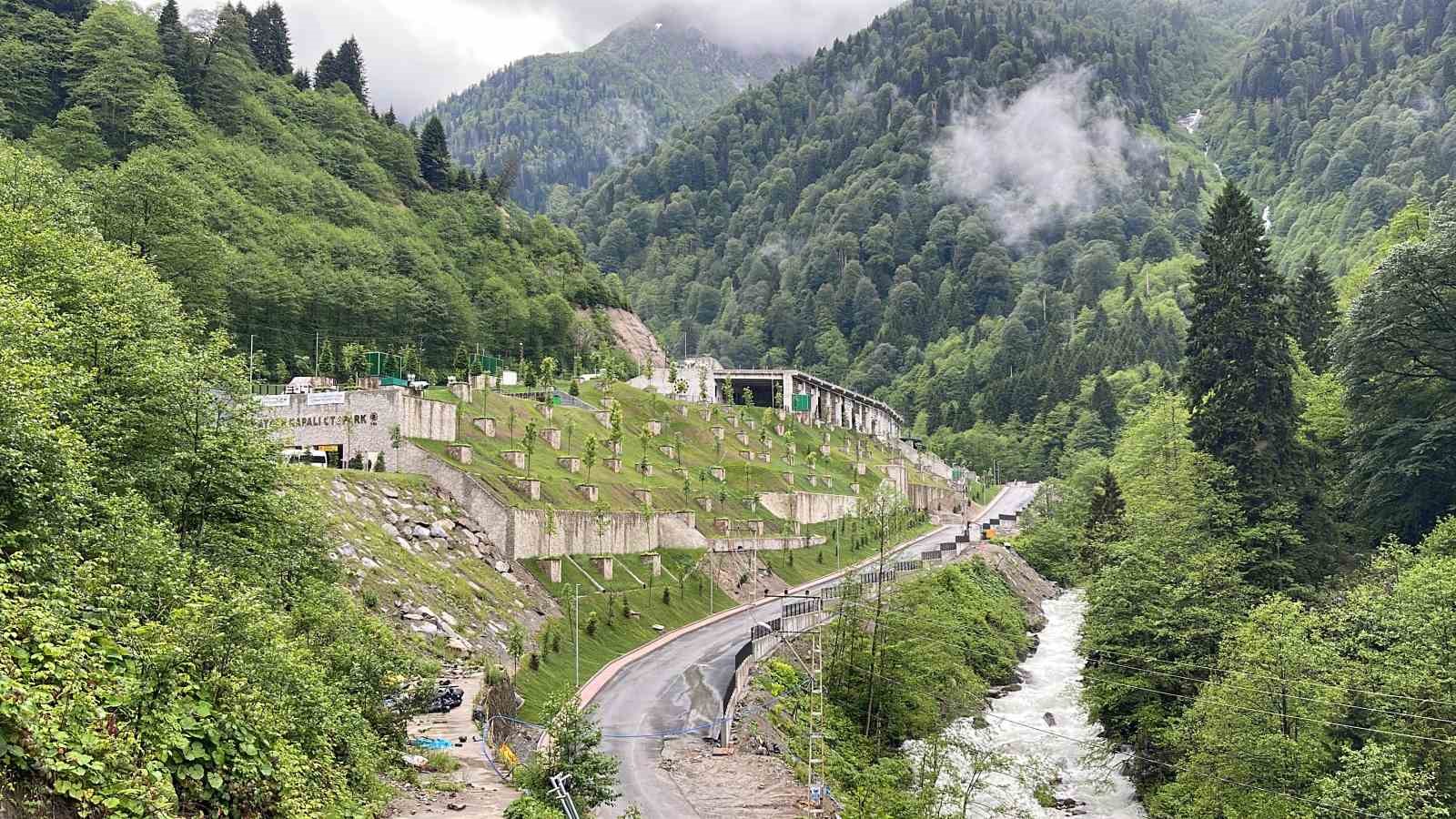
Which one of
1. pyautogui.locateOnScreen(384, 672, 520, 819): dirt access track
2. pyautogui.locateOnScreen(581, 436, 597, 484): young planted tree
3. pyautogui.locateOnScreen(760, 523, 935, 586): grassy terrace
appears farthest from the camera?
pyautogui.locateOnScreen(760, 523, 935, 586): grassy terrace

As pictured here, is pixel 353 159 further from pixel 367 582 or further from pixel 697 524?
pixel 367 582

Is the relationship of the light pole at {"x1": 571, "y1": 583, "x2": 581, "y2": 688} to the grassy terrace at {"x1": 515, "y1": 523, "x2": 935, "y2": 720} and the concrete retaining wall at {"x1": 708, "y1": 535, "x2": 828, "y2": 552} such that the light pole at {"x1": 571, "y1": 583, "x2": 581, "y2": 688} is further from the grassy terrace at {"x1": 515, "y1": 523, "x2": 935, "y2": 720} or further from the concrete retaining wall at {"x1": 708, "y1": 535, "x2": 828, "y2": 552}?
the concrete retaining wall at {"x1": 708, "y1": 535, "x2": 828, "y2": 552}

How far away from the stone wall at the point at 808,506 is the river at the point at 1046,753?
117 feet

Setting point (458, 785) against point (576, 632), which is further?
point (576, 632)

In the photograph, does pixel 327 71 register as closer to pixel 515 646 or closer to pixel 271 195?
pixel 271 195

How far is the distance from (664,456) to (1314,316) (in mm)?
52955

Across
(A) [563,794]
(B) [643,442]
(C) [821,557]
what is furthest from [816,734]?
(C) [821,557]

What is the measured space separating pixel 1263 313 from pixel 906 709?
30.8 meters

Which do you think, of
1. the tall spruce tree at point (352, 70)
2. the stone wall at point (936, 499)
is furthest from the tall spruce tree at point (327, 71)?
the stone wall at point (936, 499)

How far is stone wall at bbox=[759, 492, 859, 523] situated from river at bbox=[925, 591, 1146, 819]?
35.8 metres

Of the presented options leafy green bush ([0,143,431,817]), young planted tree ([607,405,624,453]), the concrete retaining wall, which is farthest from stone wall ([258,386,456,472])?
the concrete retaining wall

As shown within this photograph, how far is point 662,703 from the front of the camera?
55.0m

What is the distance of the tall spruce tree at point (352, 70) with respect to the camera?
6983 inches

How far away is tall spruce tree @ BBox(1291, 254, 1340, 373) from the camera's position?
82.0 meters
